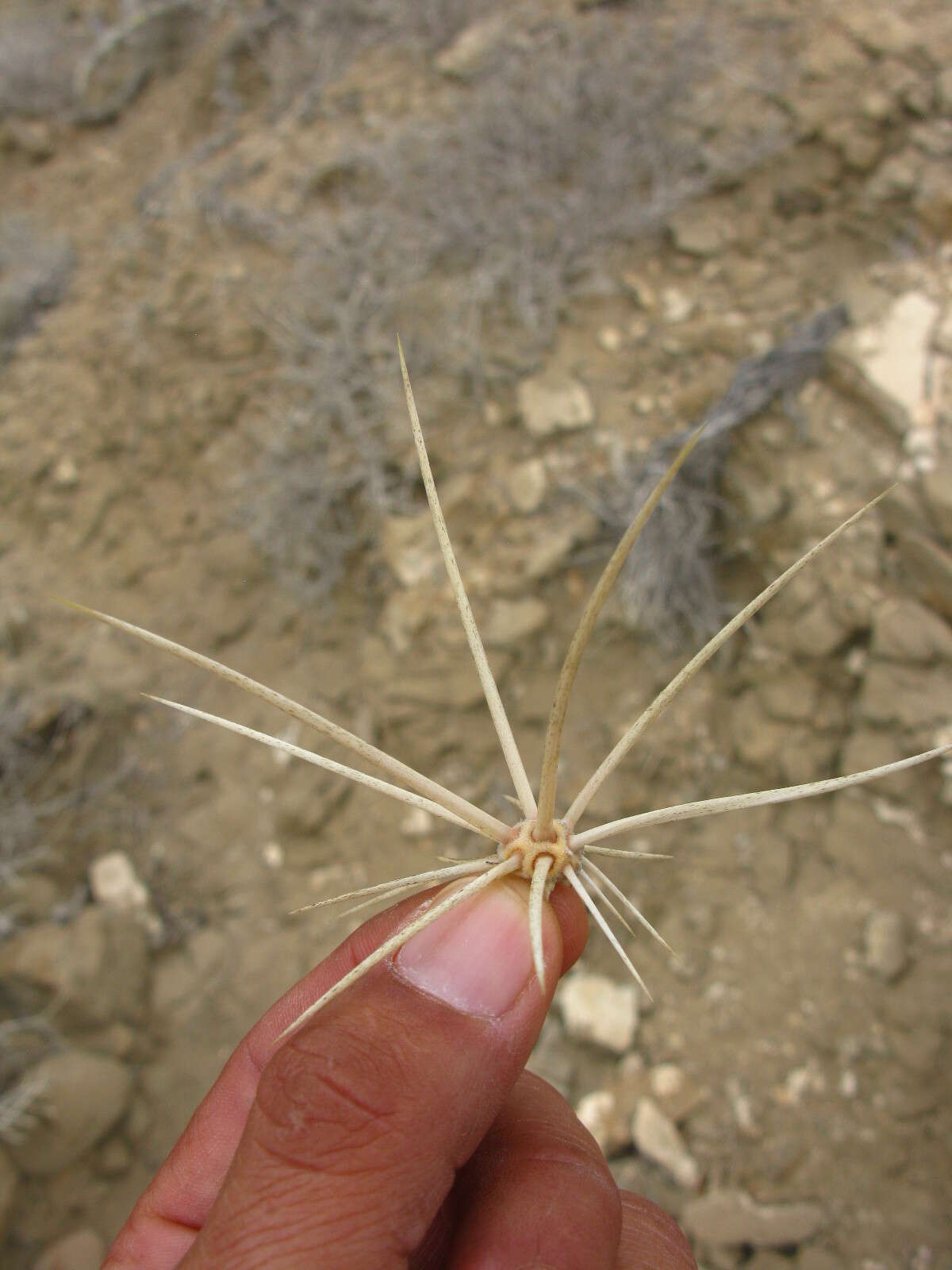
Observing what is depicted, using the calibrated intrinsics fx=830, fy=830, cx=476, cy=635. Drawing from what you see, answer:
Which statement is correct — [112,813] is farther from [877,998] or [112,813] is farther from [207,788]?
[877,998]

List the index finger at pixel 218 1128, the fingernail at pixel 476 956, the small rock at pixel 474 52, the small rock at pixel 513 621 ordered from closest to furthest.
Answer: the fingernail at pixel 476 956 < the index finger at pixel 218 1128 < the small rock at pixel 513 621 < the small rock at pixel 474 52

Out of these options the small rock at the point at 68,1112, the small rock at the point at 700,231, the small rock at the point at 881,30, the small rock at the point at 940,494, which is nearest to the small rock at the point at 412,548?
the small rock at the point at 700,231

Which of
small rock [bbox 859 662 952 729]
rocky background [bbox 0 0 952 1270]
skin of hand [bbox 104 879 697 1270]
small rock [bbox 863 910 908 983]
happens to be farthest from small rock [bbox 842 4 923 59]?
skin of hand [bbox 104 879 697 1270]

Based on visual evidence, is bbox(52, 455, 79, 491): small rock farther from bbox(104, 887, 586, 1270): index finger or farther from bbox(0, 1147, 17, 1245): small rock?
bbox(104, 887, 586, 1270): index finger

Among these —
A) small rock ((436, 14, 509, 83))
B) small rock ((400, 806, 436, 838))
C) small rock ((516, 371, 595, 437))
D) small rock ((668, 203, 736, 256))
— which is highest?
small rock ((436, 14, 509, 83))

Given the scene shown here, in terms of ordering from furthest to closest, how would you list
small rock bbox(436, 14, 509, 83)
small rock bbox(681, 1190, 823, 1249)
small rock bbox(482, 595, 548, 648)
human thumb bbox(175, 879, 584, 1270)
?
small rock bbox(436, 14, 509, 83)
small rock bbox(482, 595, 548, 648)
small rock bbox(681, 1190, 823, 1249)
human thumb bbox(175, 879, 584, 1270)

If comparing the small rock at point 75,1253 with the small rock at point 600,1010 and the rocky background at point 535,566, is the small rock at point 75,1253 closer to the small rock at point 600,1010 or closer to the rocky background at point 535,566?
the rocky background at point 535,566

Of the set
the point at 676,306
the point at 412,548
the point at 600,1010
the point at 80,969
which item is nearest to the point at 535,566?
the point at 412,548
